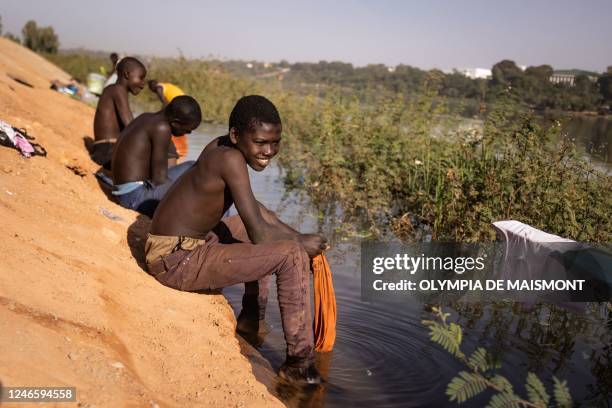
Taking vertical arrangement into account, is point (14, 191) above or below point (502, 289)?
above

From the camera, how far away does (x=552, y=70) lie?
10.6 m

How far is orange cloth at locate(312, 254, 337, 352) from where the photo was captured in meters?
3.77

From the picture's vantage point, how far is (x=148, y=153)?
538cm

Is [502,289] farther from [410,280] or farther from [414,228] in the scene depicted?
[414,228]

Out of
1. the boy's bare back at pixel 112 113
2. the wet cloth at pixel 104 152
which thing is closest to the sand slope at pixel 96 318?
the wet cloth at pixel 104 152

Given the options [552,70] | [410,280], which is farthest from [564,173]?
[552,70]

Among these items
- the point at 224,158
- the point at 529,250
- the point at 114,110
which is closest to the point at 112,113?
the point at 114,110

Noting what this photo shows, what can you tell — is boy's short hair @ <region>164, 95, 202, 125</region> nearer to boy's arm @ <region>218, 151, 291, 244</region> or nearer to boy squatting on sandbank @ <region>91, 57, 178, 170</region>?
boy squatting on sandbank @ <region>91, 57, 178, 170</region>

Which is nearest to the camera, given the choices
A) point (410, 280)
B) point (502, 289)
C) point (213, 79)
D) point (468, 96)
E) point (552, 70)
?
point (502, 289)

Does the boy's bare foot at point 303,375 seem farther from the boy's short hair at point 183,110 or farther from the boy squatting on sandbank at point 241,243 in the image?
the boy's short hair at point 183,110

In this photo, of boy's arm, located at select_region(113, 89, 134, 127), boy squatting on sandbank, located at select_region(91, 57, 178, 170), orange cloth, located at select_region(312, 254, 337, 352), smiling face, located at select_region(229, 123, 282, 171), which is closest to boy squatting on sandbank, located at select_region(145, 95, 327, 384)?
smiling face, located at select_region(229, 123, 282, 171)

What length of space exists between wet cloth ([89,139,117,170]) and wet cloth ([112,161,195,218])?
123cm

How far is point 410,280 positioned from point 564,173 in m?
1.67

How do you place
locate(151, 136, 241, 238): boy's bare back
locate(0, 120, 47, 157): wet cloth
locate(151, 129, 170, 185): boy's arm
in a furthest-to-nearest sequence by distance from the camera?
locate(0, 120, 47, 157): wet cloth → locate(151, 129, 170, 185): boy's arm → locate(151, 136, 241, 238): boy's bare back
